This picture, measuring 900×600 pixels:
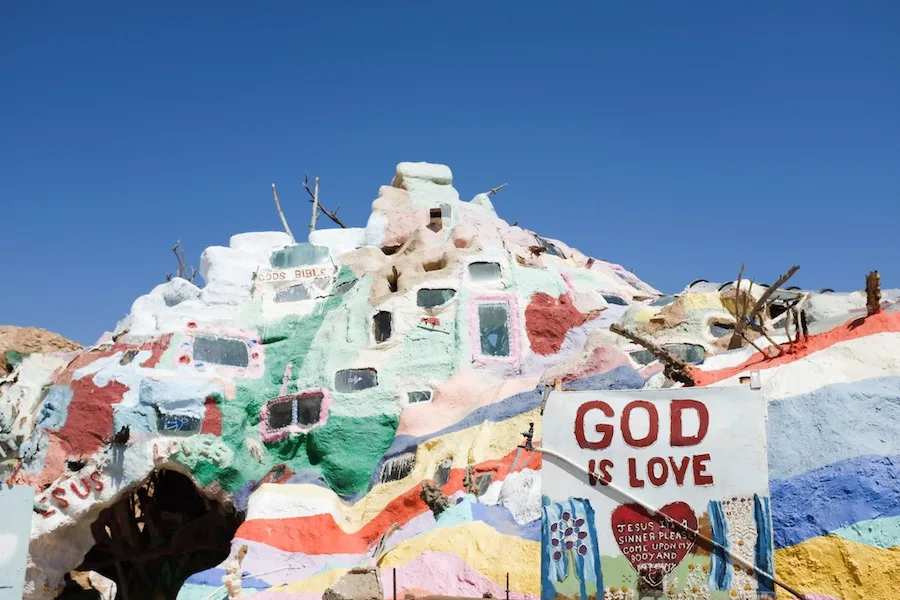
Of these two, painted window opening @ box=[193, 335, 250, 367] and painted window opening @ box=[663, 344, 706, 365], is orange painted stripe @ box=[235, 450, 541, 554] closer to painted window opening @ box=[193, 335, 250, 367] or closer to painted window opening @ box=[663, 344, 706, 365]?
painted window opening @ box=[193, 335, 250, 367]

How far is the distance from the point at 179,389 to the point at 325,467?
410 centimetres

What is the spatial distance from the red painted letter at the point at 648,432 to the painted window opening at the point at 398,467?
11.7 meters

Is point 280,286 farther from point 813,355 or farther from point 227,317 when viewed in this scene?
point 813,355

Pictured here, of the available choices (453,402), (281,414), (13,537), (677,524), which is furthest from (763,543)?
(281,414)

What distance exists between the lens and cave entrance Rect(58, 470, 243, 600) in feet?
98.1

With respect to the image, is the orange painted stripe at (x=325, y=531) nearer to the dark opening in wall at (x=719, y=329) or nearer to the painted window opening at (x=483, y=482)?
the painted window opening at (x=483, y=482)

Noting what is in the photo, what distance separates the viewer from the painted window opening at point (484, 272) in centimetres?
2962

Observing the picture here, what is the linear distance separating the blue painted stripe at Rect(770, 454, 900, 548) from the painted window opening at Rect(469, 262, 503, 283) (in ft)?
47.7

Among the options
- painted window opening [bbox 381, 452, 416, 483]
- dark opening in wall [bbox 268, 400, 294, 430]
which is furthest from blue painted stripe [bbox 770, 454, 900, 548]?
dark opening in wall [bbox 268, 400, 294, 430]

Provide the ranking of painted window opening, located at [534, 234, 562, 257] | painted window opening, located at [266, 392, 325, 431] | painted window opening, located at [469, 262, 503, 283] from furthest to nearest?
painted window opening, located at [534, 234, 562, 257] → painted window opening, located at [469, 262, 503, 283] → painted window opening, located at [266, 392, 325, 431]

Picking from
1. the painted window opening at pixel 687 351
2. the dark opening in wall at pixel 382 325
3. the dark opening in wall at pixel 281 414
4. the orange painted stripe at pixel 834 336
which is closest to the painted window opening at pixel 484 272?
the dark opening in wall at pixel 382 325

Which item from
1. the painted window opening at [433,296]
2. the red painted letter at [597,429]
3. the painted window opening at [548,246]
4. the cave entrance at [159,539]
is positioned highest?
the painted window opening at [548,246]

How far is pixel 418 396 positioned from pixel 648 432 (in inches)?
541

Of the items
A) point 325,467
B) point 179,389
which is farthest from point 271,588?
point 179,389
